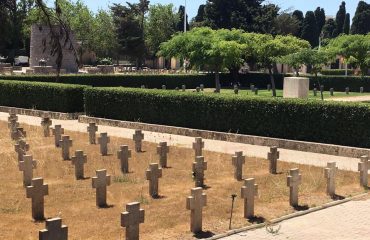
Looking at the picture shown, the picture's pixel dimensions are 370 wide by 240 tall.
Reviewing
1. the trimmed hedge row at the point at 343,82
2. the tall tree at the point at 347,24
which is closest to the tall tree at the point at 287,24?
the tall tree at the point at 347,24

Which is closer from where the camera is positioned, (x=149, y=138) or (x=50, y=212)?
(x=50, y=212)

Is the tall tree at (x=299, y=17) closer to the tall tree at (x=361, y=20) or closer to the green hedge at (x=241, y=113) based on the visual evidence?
the tall tree at (x=361, y=20)

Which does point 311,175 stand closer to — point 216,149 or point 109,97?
point 216,149

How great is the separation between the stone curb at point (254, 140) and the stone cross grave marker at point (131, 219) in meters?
9.07

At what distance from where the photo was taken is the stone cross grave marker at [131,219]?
23.2 ft

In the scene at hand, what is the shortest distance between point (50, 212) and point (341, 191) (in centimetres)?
555

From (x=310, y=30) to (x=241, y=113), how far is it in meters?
76.1

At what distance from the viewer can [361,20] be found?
90875 mm

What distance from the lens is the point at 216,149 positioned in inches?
629

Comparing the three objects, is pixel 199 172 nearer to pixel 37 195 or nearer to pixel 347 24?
pixel 37 195

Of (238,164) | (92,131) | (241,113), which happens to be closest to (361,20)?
(241,113)

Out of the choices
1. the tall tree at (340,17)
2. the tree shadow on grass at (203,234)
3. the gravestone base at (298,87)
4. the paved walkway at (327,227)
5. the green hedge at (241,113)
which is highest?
the tall tree at (340,17)

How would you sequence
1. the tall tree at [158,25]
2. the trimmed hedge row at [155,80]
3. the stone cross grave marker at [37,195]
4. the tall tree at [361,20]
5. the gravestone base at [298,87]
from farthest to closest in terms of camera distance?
the tall tree at [361,20] → the tall tree at [158,25] → the trimmed hedge row at [155,80] → the gravestone base at [298,87] → the stone cross grave marker at [37,195]

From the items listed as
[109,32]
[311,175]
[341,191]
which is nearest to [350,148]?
[311,175]
